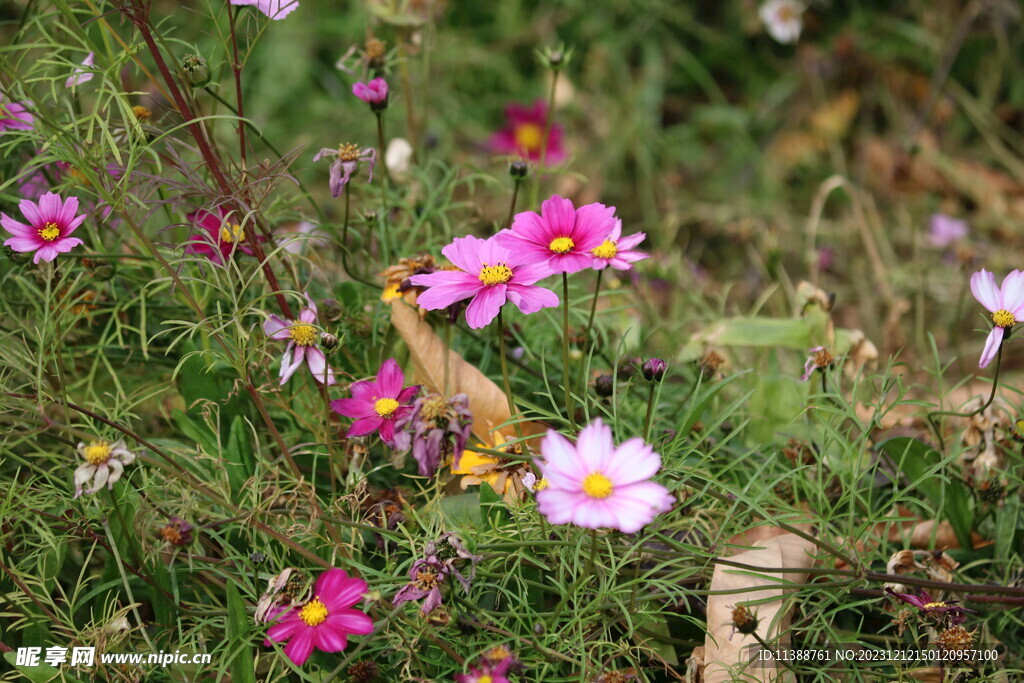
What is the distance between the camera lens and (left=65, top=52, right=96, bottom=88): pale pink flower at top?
81 centimetres

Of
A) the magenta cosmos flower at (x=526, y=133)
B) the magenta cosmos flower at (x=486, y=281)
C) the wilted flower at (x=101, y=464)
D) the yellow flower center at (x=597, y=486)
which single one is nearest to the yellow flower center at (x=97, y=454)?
the wilted flower at (x=101, y=464)

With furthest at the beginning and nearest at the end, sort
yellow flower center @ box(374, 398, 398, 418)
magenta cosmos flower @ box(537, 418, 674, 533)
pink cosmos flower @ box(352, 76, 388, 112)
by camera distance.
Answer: pink cosmos flower @ box(352, 76, 388, 112) → yellow flower center @ box(374, 398, 398, 418) → magenta cosmos flower @ box(537, 418, 674, 533)

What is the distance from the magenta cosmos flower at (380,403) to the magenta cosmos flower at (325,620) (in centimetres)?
12

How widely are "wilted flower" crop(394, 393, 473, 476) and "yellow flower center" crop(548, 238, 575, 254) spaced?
138 millimetres

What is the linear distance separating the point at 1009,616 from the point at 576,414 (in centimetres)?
46

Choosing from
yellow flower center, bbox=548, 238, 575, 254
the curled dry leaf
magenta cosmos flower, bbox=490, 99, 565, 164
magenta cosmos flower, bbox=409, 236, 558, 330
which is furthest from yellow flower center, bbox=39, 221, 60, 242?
magenta cosmos flower, bbox=490, 99, 565, 164

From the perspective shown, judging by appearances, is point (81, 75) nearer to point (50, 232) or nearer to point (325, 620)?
point (50, 232)

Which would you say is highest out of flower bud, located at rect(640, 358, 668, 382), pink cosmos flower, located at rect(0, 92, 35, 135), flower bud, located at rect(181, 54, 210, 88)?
flower bud, located at rect(181, 54, 210, 88)

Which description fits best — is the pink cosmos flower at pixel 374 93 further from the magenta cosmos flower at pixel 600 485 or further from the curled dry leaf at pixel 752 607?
the curled dry leaf at pixel 752 607

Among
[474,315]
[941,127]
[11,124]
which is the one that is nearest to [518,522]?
[474,315]

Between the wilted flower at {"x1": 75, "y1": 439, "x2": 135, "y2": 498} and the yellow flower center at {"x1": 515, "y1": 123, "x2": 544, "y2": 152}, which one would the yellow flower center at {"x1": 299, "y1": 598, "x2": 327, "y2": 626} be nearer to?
the wilted flower at {"x1": 75, "y1": 439, "x2": 135, "y2": 498}

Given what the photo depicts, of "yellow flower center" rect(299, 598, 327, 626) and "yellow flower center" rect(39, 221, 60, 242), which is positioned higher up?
"yellow flower center" rect(39, 221, 60, 242)

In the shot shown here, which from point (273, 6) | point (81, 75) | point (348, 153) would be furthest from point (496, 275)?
point (81, 75)

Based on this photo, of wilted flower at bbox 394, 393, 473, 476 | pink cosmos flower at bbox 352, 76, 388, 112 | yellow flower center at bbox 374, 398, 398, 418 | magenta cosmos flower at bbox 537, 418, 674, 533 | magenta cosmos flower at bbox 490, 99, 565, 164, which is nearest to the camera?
magenta cosmos flower at bbox 537, 418, 674, 533
